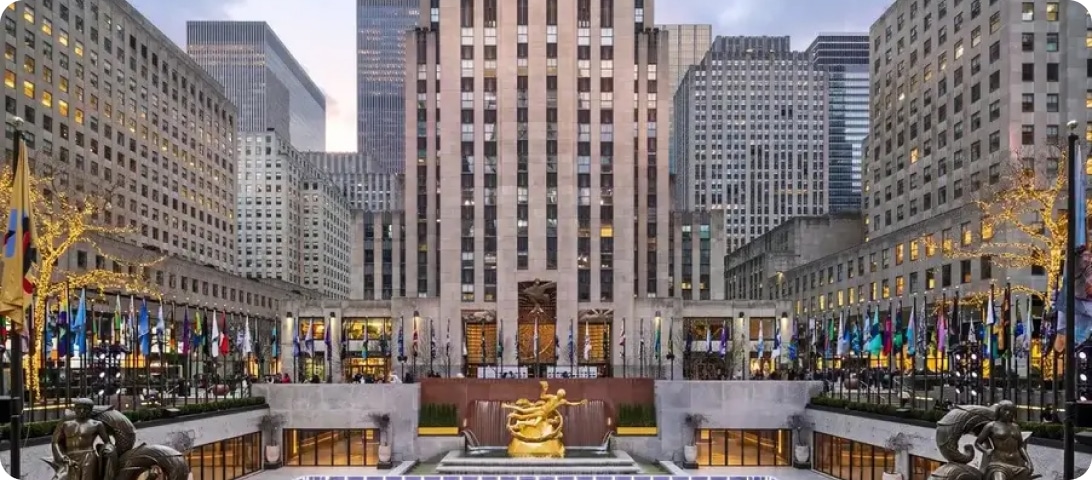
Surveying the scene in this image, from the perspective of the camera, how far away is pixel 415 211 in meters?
84.8

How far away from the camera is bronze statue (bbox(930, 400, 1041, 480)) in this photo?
679 inches

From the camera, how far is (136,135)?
342 feet

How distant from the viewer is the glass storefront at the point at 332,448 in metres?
50.0

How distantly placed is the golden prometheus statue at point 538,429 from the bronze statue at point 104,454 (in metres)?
29.0

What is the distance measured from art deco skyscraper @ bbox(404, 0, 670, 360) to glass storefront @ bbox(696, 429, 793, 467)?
2921cm

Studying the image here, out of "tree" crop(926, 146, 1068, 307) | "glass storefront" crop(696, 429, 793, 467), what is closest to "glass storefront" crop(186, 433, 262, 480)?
"glass storefront" crop(696, 429, 793, 467)

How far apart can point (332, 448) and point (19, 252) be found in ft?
114

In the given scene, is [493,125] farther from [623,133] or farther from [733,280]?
[733,280]

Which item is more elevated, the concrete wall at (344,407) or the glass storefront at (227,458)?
the concrete wall at (344,407)

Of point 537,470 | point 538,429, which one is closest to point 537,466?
point 537,470

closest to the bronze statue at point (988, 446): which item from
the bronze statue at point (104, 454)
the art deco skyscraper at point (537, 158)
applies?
the bronze statue at point (104, 454)

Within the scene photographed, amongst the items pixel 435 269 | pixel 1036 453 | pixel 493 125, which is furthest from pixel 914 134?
pixel 1036 453

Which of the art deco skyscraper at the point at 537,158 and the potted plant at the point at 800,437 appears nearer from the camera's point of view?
the potted plant at the point at 800,437

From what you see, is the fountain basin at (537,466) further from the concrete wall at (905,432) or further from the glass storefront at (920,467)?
the glass storefront at (920,467)
